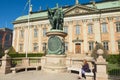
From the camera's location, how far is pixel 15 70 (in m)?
12.0

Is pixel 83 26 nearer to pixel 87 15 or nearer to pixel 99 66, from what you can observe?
pixel 87 15

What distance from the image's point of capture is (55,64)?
38.0 ft

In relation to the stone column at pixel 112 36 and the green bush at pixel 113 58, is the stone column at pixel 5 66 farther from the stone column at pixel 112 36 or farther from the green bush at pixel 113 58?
the stone column at pixel 112 36

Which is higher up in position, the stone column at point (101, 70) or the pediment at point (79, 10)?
the pediment at point (79, 10)

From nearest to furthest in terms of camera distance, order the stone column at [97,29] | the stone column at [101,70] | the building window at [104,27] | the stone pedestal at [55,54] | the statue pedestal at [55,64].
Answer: the stone column at [101,70]
the statue pedestal at [55,64]
the stone pedestal at [55,54]
the building window at [104,27]
the stone column at [97,29]

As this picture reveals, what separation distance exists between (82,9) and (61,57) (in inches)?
1055

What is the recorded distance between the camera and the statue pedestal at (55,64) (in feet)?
37.4

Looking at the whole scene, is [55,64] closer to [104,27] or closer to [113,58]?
[113,58]

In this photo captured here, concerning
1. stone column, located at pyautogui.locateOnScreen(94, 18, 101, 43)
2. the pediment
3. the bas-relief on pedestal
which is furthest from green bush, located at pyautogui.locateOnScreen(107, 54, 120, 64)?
the bas-relief on pedestal

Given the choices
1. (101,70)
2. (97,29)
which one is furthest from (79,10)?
(101,70)

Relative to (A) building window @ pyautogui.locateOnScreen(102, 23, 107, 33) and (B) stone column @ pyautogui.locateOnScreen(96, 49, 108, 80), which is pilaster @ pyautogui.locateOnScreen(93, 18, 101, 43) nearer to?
(A) building window @ pyautogui.locateOnScreen(102, 23, 107, 33)

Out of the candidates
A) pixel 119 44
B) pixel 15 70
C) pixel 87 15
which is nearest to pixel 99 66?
pixel 15 70

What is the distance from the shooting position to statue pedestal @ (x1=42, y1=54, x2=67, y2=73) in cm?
1139

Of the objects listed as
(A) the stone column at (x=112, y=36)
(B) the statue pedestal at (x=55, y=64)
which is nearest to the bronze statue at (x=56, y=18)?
(B) the statue pedestal at (x=55, y=64)
